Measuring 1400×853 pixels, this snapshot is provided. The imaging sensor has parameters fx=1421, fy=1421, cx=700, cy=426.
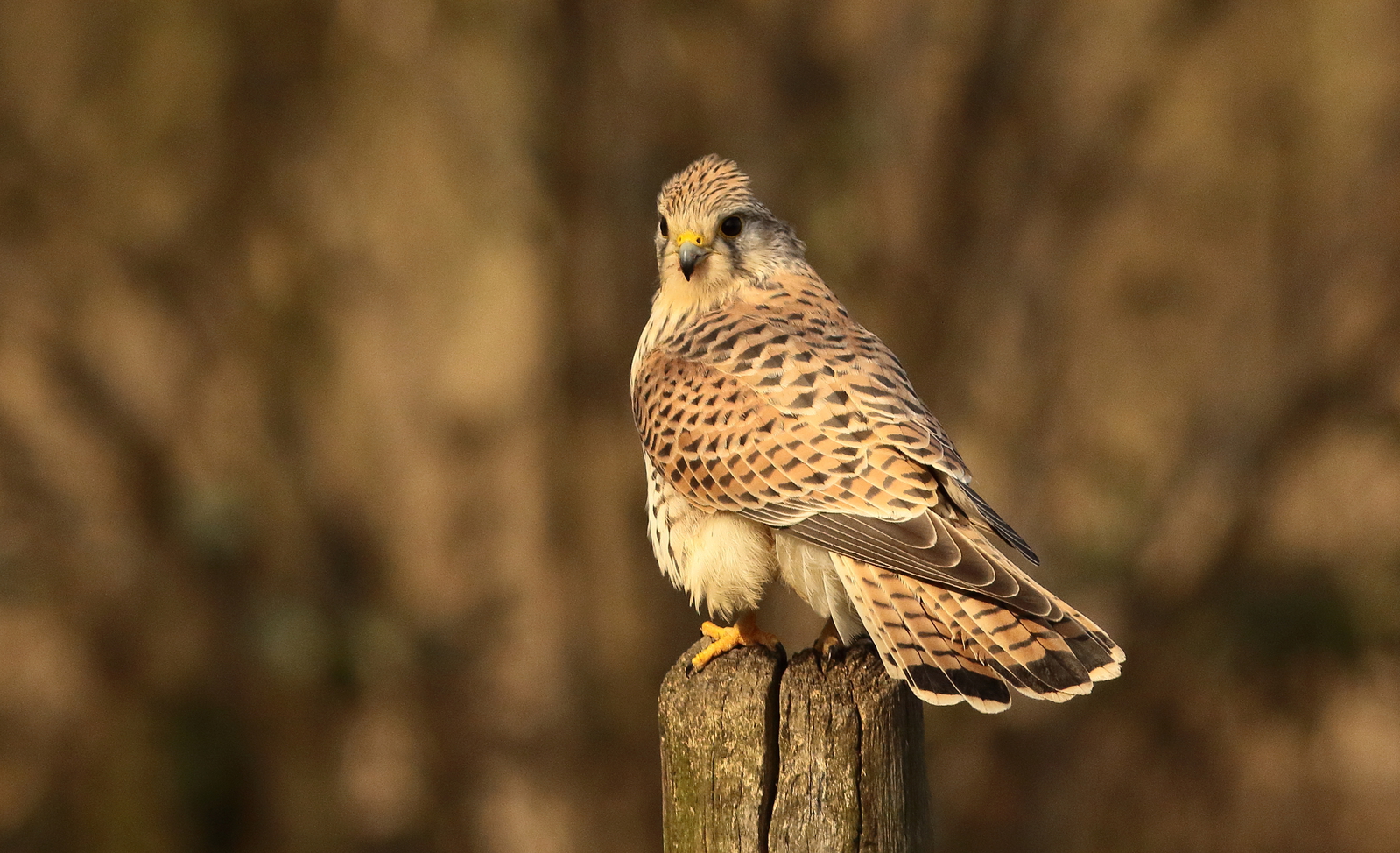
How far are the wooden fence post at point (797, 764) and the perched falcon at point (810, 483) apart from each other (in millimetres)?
115

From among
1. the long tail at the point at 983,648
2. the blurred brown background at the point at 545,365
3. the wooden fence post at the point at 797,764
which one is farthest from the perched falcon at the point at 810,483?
the blurred brown background at the point at 545,365

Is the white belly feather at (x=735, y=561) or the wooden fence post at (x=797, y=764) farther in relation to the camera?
the white belly feather at (x=735, y=561)

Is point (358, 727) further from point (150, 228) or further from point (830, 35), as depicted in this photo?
point (830, 35)

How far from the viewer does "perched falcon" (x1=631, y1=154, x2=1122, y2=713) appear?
249 centimetres

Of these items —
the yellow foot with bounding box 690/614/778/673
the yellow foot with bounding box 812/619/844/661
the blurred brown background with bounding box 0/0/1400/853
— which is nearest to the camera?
the yellow foot with bounding box 812/619/844/661

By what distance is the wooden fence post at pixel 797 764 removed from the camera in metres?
2.45

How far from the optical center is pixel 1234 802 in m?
7.09

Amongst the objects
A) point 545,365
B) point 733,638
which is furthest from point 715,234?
point 545,365

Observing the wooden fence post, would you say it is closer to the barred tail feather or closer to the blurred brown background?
the barred tail feather

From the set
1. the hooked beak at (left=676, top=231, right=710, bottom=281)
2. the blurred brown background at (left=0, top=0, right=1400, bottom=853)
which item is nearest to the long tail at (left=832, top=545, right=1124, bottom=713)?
the hooked beak at (left=676, top=231, right=710, bottom=281)

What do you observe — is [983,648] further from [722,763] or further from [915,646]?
[722,763]

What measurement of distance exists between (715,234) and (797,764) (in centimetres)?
149

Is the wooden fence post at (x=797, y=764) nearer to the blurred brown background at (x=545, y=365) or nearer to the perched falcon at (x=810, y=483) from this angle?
the perched falcon at (x=810, y=483)

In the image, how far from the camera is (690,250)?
136 inches
